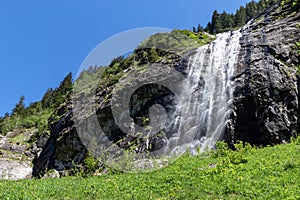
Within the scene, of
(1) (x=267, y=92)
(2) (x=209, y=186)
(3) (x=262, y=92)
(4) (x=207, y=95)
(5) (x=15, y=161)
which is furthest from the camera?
(5) (x=15, y=161)

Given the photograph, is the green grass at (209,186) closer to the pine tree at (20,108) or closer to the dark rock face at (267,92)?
the dark rock face at (267,92)

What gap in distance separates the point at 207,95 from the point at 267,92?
532 centimetres

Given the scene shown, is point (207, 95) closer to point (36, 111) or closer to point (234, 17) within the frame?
point (234, 17)

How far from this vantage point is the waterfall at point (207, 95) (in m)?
24.3

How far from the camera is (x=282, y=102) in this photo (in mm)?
23500

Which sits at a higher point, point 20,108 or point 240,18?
point 240,18

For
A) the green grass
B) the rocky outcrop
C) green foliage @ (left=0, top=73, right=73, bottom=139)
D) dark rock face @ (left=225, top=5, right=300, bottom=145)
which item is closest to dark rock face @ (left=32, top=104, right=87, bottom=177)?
the rocky outcrop

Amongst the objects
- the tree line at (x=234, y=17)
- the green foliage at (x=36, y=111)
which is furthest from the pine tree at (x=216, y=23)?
the green foliage at (x=36, y=111)

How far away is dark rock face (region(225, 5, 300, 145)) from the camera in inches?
887

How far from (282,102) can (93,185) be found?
1663 centimetres

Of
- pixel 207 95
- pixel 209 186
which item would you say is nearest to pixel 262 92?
pixel 207 95

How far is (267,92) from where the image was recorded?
2398 cm

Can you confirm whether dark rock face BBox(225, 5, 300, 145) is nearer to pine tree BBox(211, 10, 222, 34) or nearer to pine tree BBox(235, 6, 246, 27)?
pine tree BBox(235, 6, 246, 27)

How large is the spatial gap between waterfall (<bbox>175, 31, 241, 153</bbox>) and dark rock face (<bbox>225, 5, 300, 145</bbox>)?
932 mm
